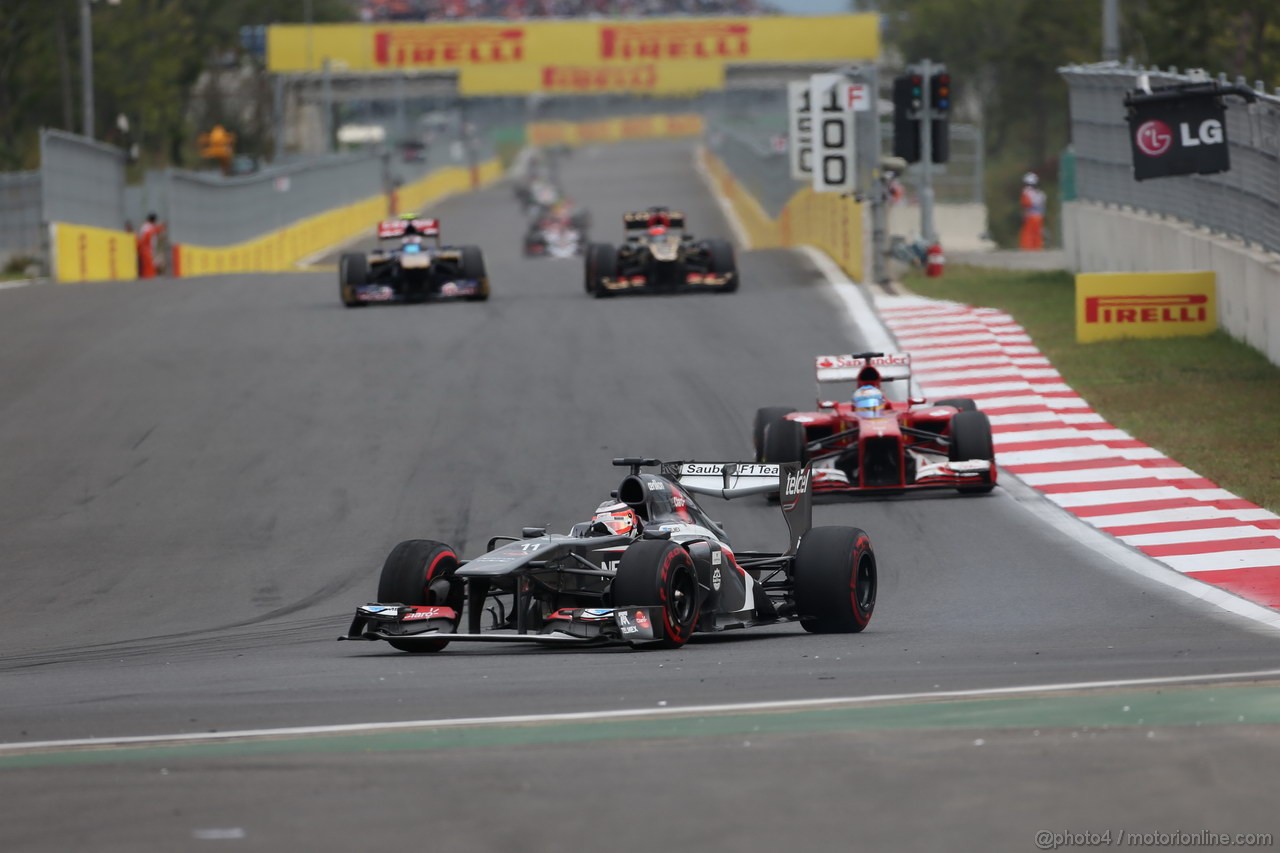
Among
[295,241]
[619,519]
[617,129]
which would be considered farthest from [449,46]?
[619,519]

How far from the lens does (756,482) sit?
11562 mm

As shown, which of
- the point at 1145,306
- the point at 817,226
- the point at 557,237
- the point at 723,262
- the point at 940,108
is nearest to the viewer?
the point at 1145,306

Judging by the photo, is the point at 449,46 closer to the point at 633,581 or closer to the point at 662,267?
the point at 662,267

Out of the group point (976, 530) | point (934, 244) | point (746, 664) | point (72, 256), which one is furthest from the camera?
point (72, 256)

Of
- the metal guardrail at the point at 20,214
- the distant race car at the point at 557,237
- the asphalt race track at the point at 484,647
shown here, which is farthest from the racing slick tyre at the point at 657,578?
the distant race car at the point at 557,237

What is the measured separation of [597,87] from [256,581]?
85.9m

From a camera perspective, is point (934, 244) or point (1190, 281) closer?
point (1190, 281)

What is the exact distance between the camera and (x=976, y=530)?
14.9m

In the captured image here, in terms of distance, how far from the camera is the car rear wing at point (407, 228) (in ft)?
94.7

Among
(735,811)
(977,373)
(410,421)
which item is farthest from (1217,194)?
(735,811)

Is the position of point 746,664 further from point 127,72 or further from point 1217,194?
point 127,72

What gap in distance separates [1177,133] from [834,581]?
14.2 meters

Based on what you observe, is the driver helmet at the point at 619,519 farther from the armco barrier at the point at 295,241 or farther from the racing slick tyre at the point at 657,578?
the armco barrier at the point at 295,241

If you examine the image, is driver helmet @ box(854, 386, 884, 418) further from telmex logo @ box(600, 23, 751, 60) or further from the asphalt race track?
telmex logo @ box(600, 23, 751, 60)
